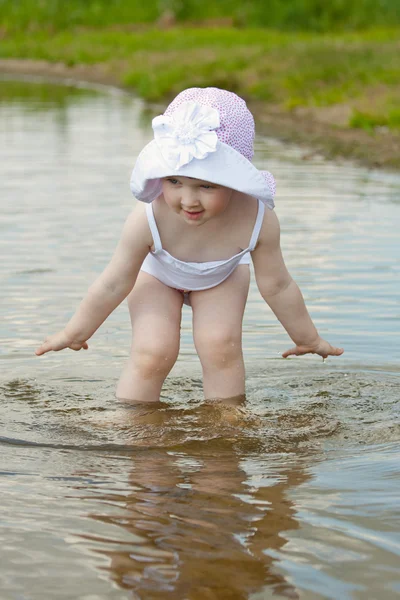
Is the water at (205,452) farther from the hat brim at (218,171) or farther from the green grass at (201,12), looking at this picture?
the green grass at (201,12)

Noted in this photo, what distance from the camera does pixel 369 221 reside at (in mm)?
9477

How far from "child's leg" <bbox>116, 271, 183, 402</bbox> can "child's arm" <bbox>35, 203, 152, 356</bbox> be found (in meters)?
0.13

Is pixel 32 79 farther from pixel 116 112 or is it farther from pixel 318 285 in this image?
pixel 318 285

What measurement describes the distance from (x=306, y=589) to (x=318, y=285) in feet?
13.8

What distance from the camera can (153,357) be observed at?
4.82 m

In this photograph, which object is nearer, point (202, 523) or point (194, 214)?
point (202, 523)

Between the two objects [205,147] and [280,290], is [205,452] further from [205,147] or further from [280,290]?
[205,147]

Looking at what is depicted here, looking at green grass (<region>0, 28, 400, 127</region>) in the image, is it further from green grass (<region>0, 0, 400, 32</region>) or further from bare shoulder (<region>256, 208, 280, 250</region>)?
bare shoulder (<region>256, 208, 280, 250</region>)

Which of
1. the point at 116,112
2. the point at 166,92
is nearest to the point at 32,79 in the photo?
the point at 166,92

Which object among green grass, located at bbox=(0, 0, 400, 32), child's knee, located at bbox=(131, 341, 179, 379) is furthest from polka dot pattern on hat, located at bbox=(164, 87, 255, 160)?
green grass, located at bbox=(0, 0, 400, 32)

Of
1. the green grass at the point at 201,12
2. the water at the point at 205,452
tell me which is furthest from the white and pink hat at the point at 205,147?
the green grass at the point at 201,12

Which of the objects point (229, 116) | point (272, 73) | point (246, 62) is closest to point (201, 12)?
point (246, 62)

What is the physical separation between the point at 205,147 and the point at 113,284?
0.71 m

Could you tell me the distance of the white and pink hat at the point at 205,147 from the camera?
4391mm
